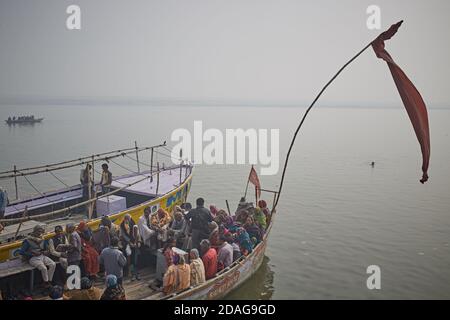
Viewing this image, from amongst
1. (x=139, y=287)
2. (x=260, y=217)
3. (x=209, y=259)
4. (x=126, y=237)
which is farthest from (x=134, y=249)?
(x=260, y=217)

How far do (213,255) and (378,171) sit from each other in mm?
30953

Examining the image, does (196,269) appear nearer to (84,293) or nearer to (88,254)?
(84,293)

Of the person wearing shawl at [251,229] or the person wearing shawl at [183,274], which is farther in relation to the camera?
the person wearing shawl at [251,229]

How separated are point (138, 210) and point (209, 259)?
208 inches

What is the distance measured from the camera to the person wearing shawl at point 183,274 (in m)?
9.06

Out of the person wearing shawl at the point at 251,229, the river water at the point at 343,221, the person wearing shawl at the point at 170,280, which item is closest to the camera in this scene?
the person wearing shawl at the point at 170,280

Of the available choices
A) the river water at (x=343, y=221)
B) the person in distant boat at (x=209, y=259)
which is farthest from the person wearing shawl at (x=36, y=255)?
the river water at (x=343, y=221)

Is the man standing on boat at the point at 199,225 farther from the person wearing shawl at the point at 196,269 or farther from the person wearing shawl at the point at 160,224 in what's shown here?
the person wearing shawl at the point at 196,269

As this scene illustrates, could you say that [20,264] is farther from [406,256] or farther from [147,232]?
[406,256]

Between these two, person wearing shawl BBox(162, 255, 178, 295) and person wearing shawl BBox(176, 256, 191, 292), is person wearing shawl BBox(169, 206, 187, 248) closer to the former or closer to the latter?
person wearing shawl BBox(176, 256, 191, 292)

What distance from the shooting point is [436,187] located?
29812 mm

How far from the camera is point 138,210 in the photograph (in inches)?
564

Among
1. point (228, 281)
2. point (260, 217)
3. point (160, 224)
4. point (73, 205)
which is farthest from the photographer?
point (73, 205)

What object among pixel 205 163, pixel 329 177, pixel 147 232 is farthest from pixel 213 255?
pixel 205 163
